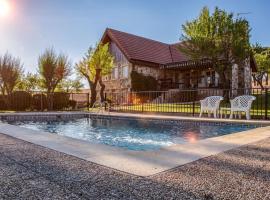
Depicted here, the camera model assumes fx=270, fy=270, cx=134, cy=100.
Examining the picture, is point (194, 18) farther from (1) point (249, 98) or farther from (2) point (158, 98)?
(1) point (249, 98)

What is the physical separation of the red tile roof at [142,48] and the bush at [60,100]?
7.27m

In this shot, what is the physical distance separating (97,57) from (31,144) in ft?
57.0

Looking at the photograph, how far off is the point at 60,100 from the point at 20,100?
2399 millimetres

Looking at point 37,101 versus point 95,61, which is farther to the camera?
point 95,61

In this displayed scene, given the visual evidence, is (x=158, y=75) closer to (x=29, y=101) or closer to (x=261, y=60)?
(x=29, y=101)

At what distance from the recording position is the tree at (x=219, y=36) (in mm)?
16312

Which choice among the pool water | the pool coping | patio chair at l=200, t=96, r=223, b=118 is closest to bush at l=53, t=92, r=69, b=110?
the pool water

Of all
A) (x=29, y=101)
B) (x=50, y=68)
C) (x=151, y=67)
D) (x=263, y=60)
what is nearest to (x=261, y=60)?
(x=263, y=60)

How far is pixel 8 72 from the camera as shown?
17.3 m

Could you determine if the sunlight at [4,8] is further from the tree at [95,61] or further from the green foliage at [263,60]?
the green foliage at [263,60]

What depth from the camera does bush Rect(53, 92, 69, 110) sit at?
17375 millimetres

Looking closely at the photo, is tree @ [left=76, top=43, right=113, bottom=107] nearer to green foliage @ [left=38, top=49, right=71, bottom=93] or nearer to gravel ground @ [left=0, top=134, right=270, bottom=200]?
green foliage @ [left=38, top=49, right=71, bottom=93]

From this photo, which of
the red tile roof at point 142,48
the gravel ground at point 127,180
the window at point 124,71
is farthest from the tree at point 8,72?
the gravel ground at point 127,180

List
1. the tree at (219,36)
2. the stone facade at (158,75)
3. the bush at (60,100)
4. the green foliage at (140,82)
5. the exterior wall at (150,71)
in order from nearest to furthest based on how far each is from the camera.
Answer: the tree at (219,36) → the bush at (60,100) → the green foliage at (140,82) → the stone facade at (158,75) → the exterior wall at (150,71)
